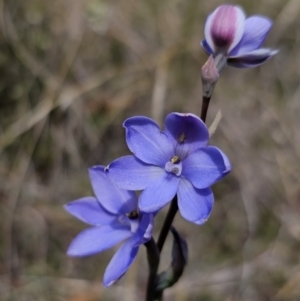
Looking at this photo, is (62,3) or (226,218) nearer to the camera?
(226,218)

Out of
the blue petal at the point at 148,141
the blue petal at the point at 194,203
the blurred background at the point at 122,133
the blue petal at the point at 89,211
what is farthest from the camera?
the blurred background at the point at 122,133

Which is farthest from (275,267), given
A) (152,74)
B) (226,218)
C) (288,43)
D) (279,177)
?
(288,43)

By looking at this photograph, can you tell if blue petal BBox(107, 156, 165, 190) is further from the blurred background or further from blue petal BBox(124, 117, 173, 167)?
the blurred background

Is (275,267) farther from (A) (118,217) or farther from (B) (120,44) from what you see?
(B) (120,44)

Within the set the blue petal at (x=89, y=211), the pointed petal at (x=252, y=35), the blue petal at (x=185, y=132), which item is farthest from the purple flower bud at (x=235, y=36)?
the blue petal at (x=89, y=211)

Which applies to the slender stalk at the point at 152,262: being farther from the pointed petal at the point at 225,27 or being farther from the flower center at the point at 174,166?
the pointed petal at the point at 225,27
